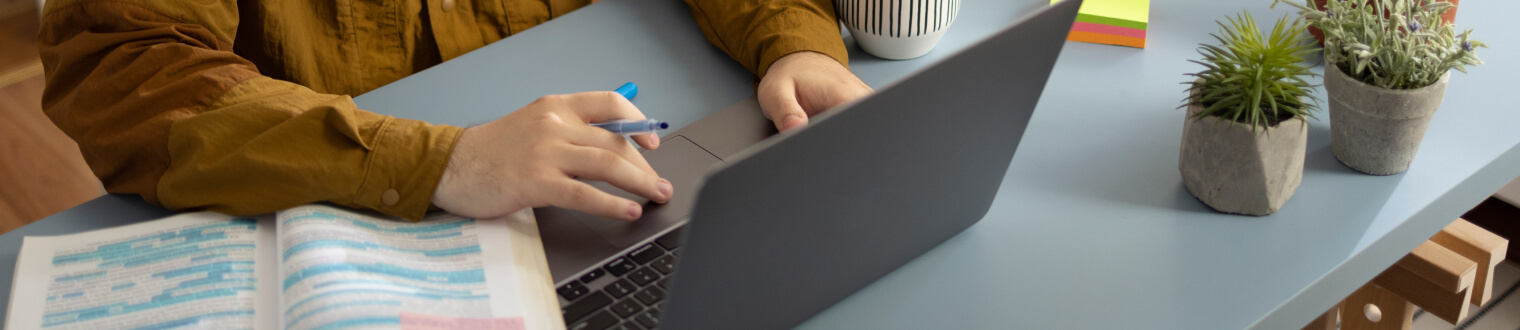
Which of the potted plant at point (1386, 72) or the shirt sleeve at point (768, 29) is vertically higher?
the potted plant at point (1386, 72)

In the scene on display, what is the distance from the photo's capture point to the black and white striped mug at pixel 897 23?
939 mm

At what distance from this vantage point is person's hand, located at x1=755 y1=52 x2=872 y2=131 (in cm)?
87

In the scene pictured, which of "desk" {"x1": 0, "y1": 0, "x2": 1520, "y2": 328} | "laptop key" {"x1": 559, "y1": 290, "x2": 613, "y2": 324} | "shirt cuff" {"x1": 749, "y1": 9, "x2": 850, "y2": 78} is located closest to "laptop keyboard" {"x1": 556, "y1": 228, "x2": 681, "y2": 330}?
"laptop key" {"x1": 559, "y1": 290, "x2": 613, "y2": 324}

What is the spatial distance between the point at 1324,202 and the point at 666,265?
19.2 inches

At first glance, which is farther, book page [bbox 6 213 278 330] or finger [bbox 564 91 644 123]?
finger [bbox 564 91 644 123]

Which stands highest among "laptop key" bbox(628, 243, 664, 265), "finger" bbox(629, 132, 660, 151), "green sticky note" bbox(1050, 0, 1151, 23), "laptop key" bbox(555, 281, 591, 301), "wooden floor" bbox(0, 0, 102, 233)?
"green sticky note" bbox(1050, 0, 1151, 23)

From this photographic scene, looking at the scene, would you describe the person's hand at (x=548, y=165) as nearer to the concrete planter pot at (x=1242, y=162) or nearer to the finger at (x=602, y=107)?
the finger at (x=602, y=107)

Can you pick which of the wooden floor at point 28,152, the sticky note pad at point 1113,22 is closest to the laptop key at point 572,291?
the sticky note pad at point 1113,22

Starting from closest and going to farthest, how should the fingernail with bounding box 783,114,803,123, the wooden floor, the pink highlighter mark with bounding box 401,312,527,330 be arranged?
1. the pink highlighter mark with bounding box 401,312,527,330
2. the fingernail with bounding box 783,114,803,123
3. the wooden floor

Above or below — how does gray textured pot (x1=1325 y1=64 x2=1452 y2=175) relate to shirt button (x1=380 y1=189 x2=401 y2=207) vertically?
above

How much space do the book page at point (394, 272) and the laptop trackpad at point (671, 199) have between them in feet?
0.23

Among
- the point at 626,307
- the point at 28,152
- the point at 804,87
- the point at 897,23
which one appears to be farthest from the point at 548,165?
the point at 28,152

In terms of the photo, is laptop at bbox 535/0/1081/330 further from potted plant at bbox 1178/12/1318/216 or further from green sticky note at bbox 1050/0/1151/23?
green sticky note at bbox 1050/0/1151/23

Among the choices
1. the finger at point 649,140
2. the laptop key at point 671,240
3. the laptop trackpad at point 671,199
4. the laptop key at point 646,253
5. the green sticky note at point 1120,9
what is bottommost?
the laptop trackpad at point 671,199
